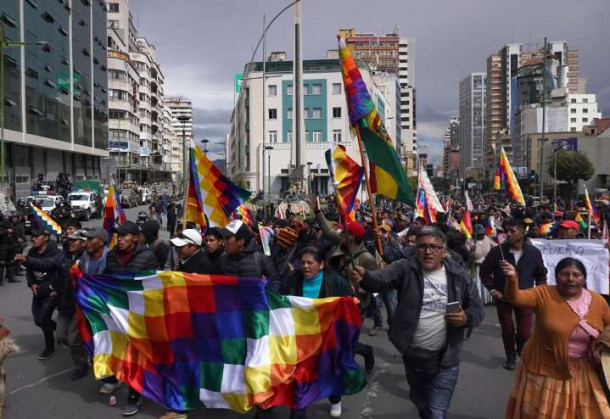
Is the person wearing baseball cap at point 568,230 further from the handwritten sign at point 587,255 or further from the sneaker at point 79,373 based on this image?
the sneaker at point 79,373

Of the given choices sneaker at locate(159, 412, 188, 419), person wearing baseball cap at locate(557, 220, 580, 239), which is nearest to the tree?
person wearing baseball cap at locate(557, 220, 580, 239)

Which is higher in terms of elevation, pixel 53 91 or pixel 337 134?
pixel 53 91

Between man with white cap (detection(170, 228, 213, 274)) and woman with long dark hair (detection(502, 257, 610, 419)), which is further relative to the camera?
man with white cap (detection(170, 228, 213, 274))

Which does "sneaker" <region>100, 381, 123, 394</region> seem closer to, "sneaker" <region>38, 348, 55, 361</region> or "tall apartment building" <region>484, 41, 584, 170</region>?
"sneaker" <region>38, 348, 55, 361</region>

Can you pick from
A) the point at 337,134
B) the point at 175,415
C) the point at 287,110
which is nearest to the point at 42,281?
the point at 175,415

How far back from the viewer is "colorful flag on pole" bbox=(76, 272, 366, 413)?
179 inches

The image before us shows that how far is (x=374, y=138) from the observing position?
5293 millimetres

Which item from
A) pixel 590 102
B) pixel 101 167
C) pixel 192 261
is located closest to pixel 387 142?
pixel 192 261

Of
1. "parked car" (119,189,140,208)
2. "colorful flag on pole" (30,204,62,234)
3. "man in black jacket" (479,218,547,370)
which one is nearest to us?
"man in black jacket" (479,218,547,370)

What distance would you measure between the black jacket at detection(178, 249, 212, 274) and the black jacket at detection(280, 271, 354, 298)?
974 mm

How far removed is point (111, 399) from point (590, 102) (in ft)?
416

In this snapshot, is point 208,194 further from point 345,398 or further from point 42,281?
point 345,398

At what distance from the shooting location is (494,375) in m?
5.94

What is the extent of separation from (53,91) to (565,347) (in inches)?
1714
